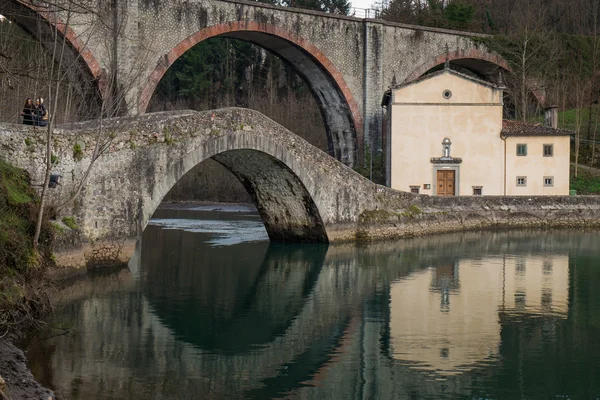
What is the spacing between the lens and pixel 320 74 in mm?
36812

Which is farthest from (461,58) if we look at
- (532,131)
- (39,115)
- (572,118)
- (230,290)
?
(39,115)

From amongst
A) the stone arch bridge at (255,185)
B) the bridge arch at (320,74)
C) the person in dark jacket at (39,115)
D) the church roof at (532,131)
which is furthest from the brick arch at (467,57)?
the person in dark jacket at (39,115)

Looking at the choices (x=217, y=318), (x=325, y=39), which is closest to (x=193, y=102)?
(x=325, y=39)

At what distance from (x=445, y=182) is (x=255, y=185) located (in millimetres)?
11937

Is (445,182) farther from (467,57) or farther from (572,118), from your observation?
(572,118)

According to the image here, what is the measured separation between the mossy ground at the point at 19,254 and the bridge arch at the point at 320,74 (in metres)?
17.6

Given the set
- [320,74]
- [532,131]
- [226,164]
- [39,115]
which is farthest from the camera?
[320,74]

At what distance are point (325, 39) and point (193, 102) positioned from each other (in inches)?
817

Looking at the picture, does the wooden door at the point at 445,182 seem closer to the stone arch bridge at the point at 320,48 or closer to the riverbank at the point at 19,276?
the stone arch bridge at the point at 320,48

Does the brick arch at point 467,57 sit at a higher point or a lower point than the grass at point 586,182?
higher

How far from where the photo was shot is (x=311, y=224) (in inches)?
982

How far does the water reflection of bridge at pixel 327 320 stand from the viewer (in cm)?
1052

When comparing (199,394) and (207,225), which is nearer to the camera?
(199,394)

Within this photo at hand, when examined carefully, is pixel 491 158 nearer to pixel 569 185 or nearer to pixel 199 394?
pixel 569 185
